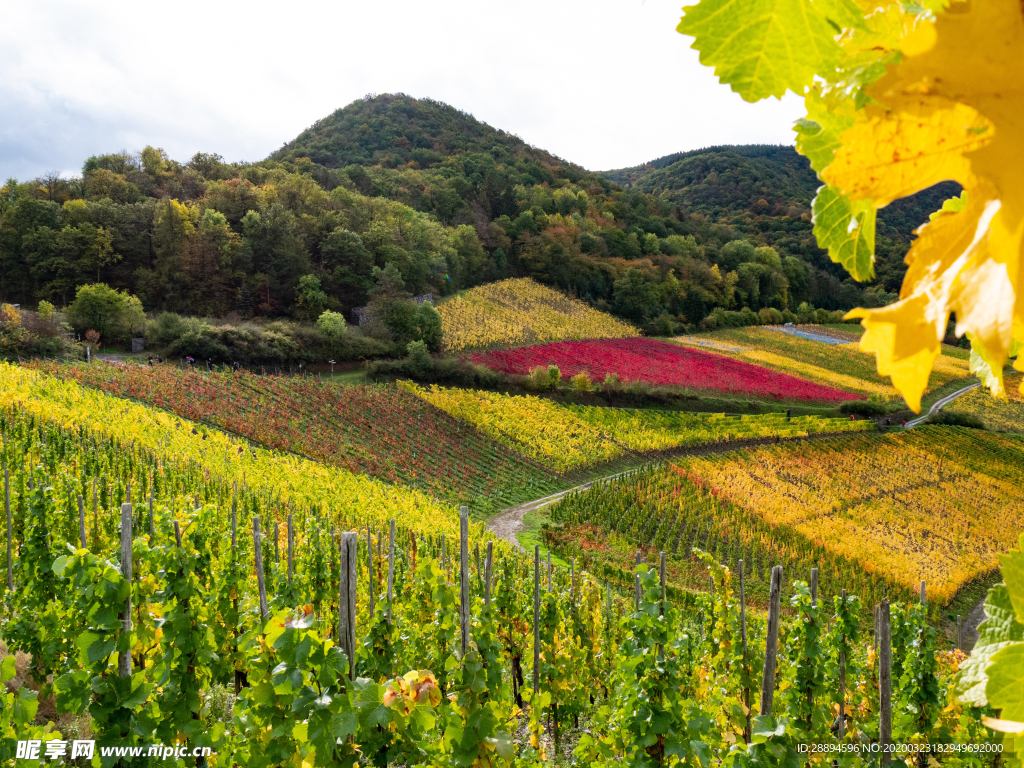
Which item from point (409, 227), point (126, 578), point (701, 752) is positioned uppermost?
point (409, 227)

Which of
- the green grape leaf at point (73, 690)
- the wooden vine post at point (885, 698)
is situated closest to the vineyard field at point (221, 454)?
the green grape leaf at point (73, 690)

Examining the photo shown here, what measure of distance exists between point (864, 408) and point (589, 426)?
47.0ft

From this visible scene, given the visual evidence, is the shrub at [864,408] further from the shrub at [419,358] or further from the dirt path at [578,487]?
the shrub at [419,358]

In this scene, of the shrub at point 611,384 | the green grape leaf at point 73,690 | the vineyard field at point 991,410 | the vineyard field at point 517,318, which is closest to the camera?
the green grape leaf at point 73,690

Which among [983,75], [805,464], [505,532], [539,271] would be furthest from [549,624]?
[539,271]

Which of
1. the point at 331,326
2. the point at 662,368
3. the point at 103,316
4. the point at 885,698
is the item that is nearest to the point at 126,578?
the point at 885,698

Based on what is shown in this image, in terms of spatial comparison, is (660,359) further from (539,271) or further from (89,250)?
(89,250)

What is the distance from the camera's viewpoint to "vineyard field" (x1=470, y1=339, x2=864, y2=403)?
2616 cm

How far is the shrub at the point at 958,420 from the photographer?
86.5 ft

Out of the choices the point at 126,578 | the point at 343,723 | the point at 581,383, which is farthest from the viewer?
the point at 581,383

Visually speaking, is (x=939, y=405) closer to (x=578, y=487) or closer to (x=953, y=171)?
(x=578, y=487)

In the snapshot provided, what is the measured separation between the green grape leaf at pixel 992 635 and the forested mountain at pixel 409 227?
1566cm

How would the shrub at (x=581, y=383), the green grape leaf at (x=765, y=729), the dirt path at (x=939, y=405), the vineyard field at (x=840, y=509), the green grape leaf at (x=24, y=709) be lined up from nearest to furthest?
the green grape leaf at (x=765, y=729) < the green grape leaf at (x=24, y=709) < the vineyard field at (x=840, y=509) < the shrub at (x=581, y=383) < the dirt path at (x=939, y=405)

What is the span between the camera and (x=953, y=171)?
Answer: 0.92ft
